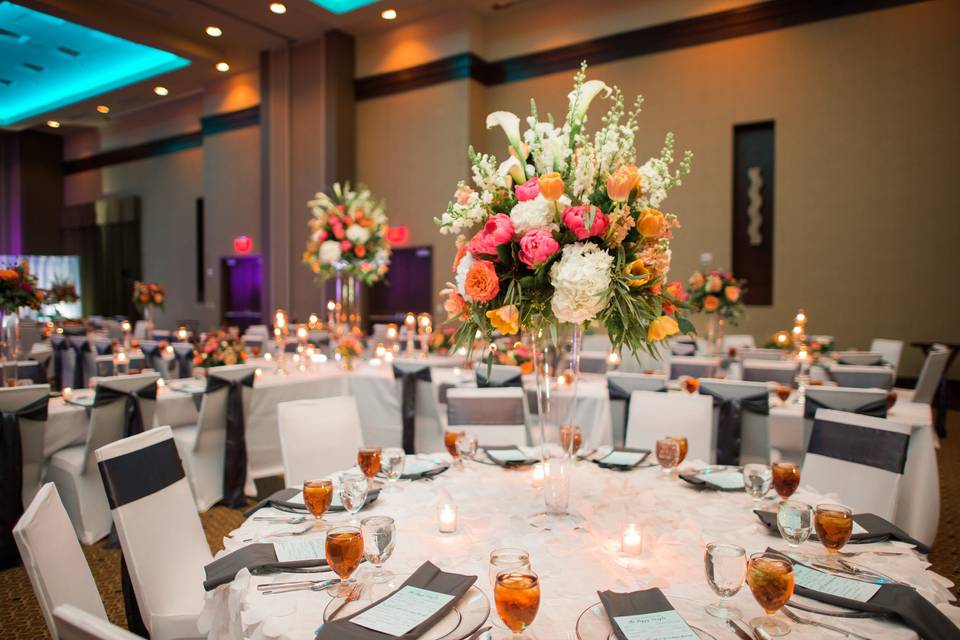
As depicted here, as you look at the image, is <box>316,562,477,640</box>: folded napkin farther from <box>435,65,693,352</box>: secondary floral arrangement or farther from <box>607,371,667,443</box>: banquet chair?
<box>607,371,667,443</box>: banquet chair

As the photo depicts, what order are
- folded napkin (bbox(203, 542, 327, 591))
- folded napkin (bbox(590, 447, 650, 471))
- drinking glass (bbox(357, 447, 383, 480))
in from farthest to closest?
folded napkin (bbox(590, 447, 650, 471)), drinking glass (bbox(357, 447, 383, 480)), folded napkin (bbox(203, 542, 327, 591))

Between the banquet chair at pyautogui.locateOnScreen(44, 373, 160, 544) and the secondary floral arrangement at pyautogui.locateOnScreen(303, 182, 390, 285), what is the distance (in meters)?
2.27

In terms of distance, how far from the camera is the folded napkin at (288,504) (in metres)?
1.91

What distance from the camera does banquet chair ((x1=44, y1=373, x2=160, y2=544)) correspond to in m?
3.57

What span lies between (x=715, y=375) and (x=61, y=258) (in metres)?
18.9

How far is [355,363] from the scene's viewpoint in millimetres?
6070

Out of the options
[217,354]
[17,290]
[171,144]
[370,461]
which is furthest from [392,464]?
[171,144]

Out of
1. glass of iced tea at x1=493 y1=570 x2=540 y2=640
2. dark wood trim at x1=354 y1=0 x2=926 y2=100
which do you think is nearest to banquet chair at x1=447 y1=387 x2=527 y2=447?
glass of iced tea at x1=493 y1=570 x2=540 y2=640

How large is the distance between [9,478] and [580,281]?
3.25 m

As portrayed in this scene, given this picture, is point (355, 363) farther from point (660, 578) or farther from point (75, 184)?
point (75, 184)

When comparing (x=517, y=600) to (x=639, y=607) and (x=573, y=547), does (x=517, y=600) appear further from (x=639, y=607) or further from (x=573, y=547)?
(x=573, y=547)

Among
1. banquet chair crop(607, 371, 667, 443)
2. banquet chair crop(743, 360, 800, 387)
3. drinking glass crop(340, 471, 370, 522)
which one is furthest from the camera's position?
banquet chair crop(743, 360, 800, 387)

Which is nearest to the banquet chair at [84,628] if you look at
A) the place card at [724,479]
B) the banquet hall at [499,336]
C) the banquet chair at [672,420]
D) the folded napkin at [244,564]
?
the banquet hall at [499,336]

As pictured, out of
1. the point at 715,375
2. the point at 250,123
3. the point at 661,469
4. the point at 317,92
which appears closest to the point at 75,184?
the point at 250,123
